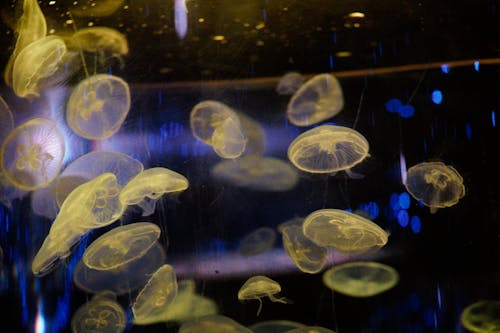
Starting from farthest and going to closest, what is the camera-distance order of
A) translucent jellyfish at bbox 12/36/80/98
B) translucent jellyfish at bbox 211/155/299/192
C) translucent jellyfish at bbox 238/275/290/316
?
translucent jellyfish at bbox 12/36/80/98, translucent jellyfish at bbox 211/155/299/192, translucent jellyfish at bbox 238/275/290/316

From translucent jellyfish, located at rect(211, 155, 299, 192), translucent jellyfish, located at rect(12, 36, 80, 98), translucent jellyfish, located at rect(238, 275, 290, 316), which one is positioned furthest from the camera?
translucent jellyfish, located at rect(12, 36, 80, 98)

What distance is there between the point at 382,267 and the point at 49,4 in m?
2.05

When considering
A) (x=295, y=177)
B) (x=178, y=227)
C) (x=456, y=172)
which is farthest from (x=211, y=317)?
(x=456, y=172)

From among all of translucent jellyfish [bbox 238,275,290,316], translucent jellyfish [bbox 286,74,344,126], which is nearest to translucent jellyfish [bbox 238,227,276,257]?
translucent jellyfish [bbox 238,275,290,316]

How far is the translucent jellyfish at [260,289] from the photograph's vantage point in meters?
1.88

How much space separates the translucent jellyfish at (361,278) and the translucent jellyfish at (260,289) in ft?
0.73

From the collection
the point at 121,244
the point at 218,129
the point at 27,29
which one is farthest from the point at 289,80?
the point at 27,29

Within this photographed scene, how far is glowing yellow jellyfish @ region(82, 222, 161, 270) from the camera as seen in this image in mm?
1966

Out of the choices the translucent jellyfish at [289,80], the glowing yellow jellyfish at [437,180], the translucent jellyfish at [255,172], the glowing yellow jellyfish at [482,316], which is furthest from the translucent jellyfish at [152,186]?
the glowing yellow jellyfish at [482,316]

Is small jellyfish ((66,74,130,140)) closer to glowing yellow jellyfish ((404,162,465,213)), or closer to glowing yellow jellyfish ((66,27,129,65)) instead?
glowing yellow jellyfish ((66,27,129,65))

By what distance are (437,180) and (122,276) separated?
151 centimetres

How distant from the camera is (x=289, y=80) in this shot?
2031mm

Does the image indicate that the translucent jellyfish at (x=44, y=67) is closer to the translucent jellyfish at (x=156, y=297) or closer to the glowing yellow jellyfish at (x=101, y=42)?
the glowing yellow jellyfish at (x=101, y=42)

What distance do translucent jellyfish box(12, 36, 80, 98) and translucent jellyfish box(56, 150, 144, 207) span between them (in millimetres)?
411
